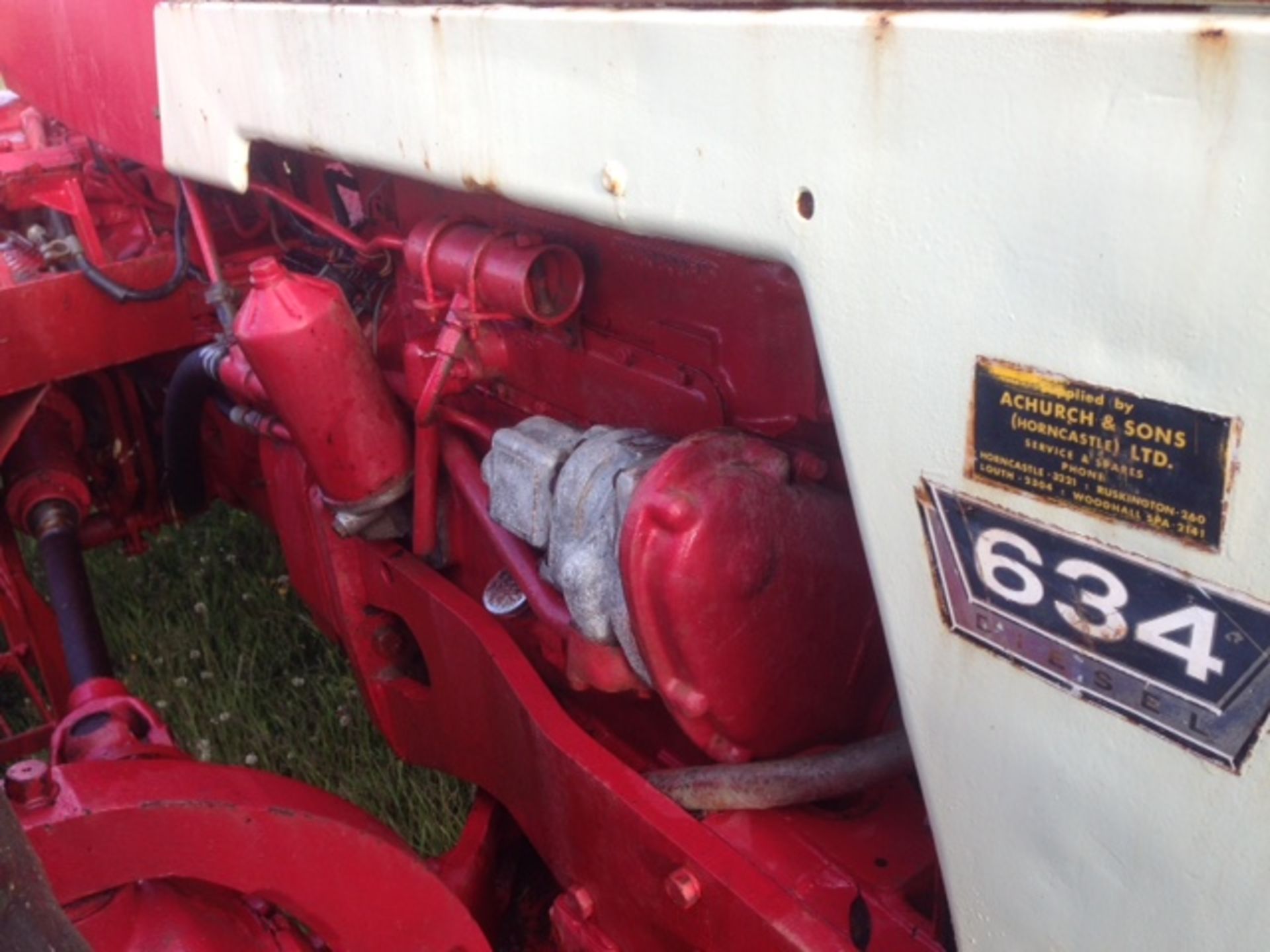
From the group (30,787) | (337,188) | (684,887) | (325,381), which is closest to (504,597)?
(325,381)

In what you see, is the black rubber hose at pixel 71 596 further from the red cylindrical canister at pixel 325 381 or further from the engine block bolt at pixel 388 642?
the red cylindrical canister at pixel 325 381

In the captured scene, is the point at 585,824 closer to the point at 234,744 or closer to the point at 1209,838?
the point at 1209,838

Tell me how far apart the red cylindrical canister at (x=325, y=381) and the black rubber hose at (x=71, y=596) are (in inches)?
22.2

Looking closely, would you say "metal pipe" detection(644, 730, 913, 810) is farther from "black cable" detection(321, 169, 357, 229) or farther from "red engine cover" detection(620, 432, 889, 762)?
"black cable" detection(321, 169, 357, 229)

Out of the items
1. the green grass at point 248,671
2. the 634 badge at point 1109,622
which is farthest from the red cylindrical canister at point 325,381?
the 634 badge at point 1109,622

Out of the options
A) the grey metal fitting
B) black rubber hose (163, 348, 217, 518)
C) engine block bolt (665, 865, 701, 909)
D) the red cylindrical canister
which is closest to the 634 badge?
the grey metal fitting

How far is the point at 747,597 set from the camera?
4.37 ft

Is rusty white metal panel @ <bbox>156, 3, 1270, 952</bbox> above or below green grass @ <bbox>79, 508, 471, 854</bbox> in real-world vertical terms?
above

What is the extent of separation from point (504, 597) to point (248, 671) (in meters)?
1.30

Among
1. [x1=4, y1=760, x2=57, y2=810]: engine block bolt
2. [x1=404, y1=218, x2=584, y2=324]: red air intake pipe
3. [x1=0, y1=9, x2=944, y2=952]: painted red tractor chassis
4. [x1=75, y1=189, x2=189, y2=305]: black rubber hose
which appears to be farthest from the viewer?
[x1=75, y1=189, x2=189, y2=305]: black rubber hose

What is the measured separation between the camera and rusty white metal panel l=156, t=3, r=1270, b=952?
0.74 m

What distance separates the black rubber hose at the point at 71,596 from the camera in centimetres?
216

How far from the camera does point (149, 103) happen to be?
208 cm

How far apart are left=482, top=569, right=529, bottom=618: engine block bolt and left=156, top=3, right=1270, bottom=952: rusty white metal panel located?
0.72 meters
